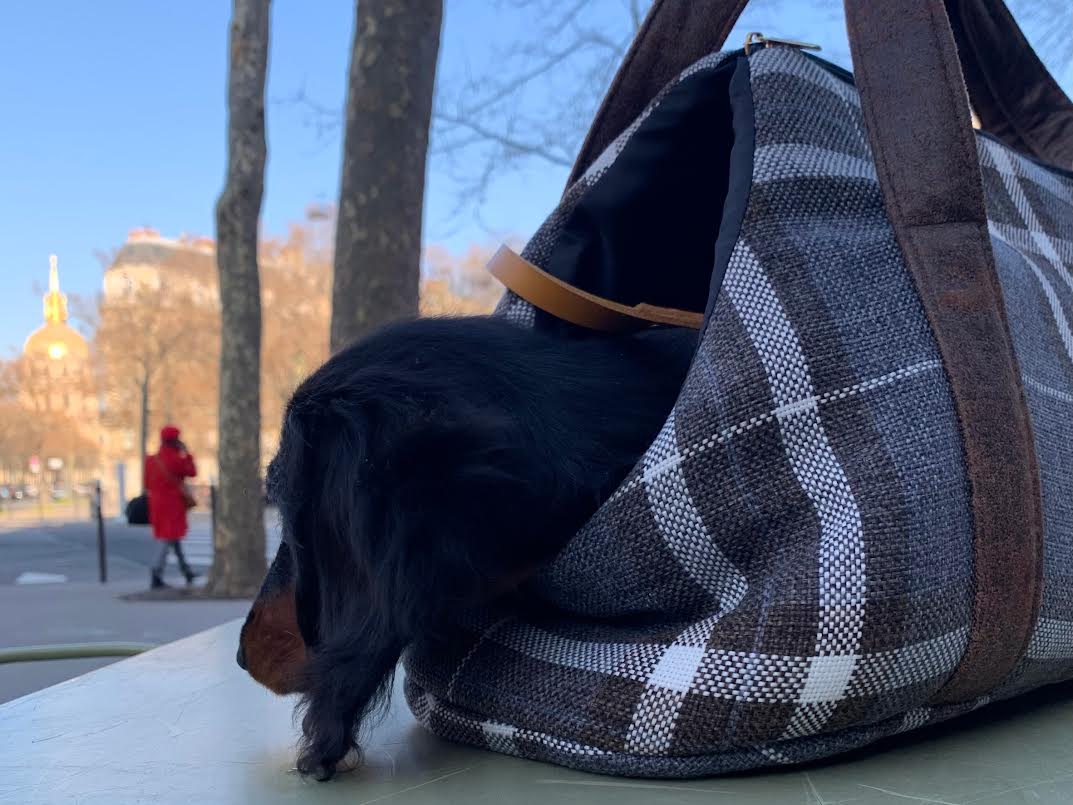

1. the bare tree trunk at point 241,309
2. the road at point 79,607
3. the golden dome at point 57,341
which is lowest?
the golden dome at point 57,341

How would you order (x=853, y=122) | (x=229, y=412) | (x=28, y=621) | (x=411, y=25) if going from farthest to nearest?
(x=229, y=412) < (x=28, y=621) < (x=411, y=25) < (x=853, y=122)

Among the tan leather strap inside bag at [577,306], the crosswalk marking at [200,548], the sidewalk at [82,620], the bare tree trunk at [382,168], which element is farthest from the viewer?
the crosswalk marking at [200,548]

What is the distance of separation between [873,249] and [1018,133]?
0.81 meters

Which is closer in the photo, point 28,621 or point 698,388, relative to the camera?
point 698,388

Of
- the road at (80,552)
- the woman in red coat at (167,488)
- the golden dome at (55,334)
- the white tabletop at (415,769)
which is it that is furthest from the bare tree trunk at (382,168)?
the golden dome at (55,334)

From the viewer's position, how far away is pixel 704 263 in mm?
1024

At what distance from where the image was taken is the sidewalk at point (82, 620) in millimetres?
3805

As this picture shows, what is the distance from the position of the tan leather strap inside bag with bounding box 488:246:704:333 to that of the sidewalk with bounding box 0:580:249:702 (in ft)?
10.3

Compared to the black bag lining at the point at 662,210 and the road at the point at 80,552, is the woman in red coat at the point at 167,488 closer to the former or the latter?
the road at the point at 80,552

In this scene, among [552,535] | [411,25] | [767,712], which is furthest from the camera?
[411,25]

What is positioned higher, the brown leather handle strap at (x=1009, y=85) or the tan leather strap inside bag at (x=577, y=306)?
the brown leather handle strap at (x=1009, y=85)

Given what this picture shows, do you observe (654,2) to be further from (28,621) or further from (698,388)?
(28,621)

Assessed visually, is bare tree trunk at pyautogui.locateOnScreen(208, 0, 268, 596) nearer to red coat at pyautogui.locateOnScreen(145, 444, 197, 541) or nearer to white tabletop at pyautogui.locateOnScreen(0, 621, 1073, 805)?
red coat at pyautogui.locateOnScreen(145, 444, 197, 541)

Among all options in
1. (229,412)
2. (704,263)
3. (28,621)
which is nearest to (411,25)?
(704,263)
